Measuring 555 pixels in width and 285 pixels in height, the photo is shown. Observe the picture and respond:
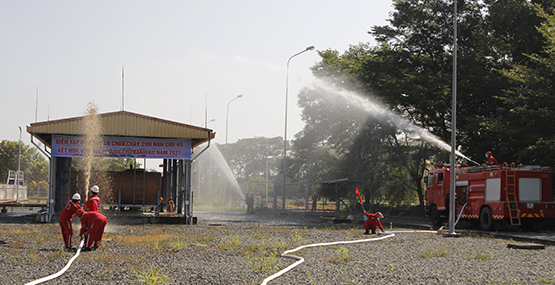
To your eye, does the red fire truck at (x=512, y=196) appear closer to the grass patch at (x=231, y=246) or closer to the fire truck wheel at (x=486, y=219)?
the fire truck wheel at (x=486, y=219)

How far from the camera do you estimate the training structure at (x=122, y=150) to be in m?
22.8

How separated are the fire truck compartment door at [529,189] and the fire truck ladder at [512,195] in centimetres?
26

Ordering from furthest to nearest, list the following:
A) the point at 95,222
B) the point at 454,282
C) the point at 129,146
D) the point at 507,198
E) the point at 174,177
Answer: the point at 174,177, the point at 129,146, the point at 507,198, the point at 95,222, the point at 454,282

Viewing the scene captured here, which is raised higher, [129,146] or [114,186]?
[129,146]

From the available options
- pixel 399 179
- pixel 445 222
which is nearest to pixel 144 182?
pixel 445 222

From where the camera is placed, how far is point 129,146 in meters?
23.7

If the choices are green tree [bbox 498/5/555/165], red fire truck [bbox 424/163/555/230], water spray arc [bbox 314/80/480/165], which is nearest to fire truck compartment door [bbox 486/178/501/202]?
red fire truck [bbox 424/163/555/230]

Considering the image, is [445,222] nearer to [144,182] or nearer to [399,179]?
[144,182]

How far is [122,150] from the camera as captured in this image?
23.6m

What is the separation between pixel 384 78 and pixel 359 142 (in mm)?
6672

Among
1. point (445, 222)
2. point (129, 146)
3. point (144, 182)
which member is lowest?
point (445, 222)

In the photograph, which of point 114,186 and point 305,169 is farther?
point 305,169

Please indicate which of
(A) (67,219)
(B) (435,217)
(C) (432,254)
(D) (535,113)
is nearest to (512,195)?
(D) (535,113)

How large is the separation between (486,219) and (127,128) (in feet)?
51.4
